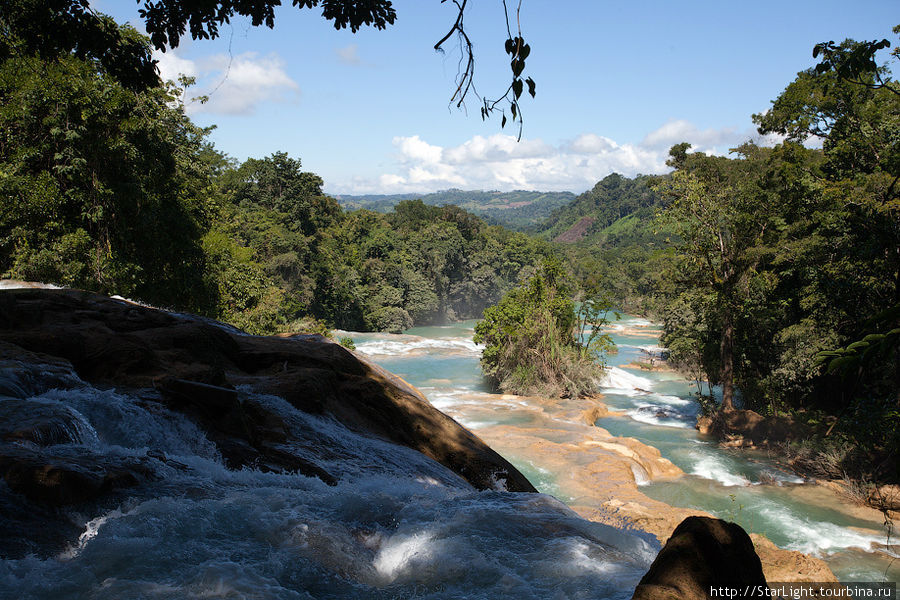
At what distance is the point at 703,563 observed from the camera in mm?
2695

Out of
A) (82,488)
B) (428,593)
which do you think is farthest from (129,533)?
(428,593)

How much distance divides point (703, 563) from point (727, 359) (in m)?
17.7

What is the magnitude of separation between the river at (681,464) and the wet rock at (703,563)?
12.9 ft

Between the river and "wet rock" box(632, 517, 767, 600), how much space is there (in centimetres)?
394

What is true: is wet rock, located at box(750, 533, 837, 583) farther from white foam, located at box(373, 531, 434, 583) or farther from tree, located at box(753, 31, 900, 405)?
tree, located at box(753, 31, 900, 405)

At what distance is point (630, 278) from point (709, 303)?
5095 cm

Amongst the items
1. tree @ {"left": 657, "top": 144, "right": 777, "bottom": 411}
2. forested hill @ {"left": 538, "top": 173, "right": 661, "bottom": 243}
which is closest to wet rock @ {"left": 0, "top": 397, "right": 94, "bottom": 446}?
tree @ {"left": 657, "top": 144, "right": 777, "bottom": 411}

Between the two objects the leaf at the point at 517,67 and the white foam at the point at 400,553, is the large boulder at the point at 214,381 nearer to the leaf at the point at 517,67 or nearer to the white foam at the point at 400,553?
the white foam at the point at 400,553

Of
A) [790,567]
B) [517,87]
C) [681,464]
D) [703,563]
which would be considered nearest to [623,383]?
[681,464]

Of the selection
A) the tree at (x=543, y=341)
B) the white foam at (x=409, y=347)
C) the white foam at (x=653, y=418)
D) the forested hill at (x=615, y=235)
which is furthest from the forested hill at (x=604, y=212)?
the white foam at (x=653, y=418)

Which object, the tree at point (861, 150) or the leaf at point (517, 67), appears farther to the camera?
the tree at point (861, 150)

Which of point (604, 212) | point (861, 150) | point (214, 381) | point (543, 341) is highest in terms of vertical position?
point (604, 212)

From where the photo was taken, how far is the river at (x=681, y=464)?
11.6 metres

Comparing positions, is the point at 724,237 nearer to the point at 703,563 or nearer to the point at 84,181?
the point at 703,563
